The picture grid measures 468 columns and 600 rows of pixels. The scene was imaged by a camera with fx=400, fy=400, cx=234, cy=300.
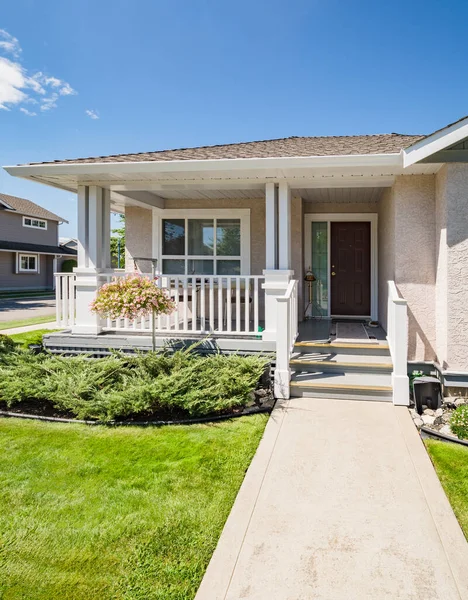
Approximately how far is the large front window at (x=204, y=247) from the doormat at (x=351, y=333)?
2453mm

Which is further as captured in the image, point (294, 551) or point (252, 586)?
point (294, 551)

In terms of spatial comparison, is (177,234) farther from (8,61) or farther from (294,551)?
(8,61)

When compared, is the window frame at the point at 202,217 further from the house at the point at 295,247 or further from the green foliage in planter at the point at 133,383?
the green foliage in planter at the point at 133,383

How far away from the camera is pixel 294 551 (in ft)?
8.09

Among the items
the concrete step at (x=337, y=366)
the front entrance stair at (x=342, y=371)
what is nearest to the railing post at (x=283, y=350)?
the front entrance stair at (x=342, y=371)

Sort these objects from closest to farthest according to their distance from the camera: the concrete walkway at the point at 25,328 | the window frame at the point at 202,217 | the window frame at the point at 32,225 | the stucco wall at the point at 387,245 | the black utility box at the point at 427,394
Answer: the black utility box at the point at 427,394, the stucco wall at the point at 387,245, the window frame at the point at 202,217, the concrete walkway at the point at 25,328, the window frame at the point at 32,225

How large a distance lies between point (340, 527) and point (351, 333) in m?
4.71

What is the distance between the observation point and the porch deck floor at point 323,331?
656 centimetres

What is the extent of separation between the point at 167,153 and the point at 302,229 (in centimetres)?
332

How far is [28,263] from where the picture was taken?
28.4m

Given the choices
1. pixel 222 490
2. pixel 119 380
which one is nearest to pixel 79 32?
pixel 119 380

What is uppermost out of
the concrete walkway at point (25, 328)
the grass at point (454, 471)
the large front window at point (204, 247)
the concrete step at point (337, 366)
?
the large front window at point (204, 247)

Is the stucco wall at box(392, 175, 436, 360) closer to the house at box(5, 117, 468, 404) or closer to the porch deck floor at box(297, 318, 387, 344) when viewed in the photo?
the house at box(5, 117, 468, 404)

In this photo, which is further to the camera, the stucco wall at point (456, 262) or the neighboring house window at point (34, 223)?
the neighboring house window at point (34, 223)
